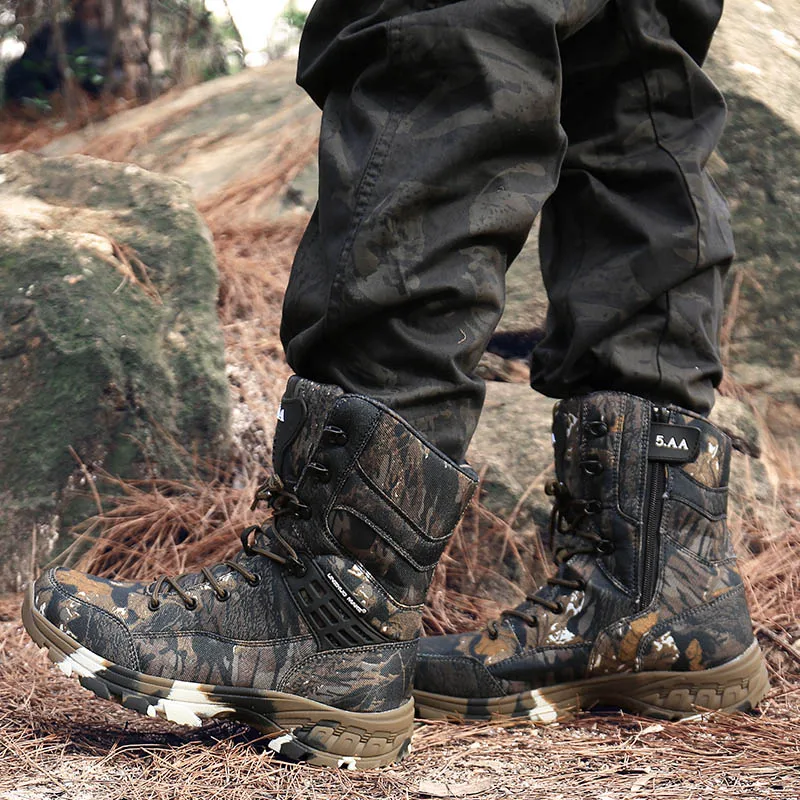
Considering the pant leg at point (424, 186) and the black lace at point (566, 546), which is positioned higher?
the pant leg at point (424, 186)

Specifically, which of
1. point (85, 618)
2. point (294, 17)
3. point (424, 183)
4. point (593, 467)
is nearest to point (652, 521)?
point (593, 467)

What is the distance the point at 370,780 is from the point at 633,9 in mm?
1296

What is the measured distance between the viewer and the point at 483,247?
4.23ft

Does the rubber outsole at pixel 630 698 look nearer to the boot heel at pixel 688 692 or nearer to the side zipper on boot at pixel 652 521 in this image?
the boot heel at pixel 688 692

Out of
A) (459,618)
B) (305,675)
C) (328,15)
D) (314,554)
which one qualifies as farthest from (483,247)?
(459,618)

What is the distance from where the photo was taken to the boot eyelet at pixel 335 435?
50.2 inches

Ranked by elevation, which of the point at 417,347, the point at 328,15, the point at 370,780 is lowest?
the point at 370,780

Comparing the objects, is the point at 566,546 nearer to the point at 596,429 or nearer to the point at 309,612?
the point at 596,429

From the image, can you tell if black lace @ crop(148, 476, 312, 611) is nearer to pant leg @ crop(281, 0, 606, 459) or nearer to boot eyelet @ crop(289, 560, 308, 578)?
boot eyelet @ crop(289, 560, 308, 578)

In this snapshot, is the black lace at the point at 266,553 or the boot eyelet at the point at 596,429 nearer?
the black lace at the point at 266,553

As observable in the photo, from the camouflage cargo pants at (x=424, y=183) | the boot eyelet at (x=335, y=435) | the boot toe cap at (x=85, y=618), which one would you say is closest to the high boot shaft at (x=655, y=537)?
the camouflage cargo pants at (x=424, y=183)

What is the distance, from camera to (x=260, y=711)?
133cm

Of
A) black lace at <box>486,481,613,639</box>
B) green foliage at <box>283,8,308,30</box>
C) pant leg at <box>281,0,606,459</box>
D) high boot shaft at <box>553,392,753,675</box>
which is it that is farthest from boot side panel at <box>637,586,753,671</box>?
green foliage at <box>283,8,308,30</box>

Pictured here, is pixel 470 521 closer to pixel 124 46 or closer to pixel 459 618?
pixel 459 618
